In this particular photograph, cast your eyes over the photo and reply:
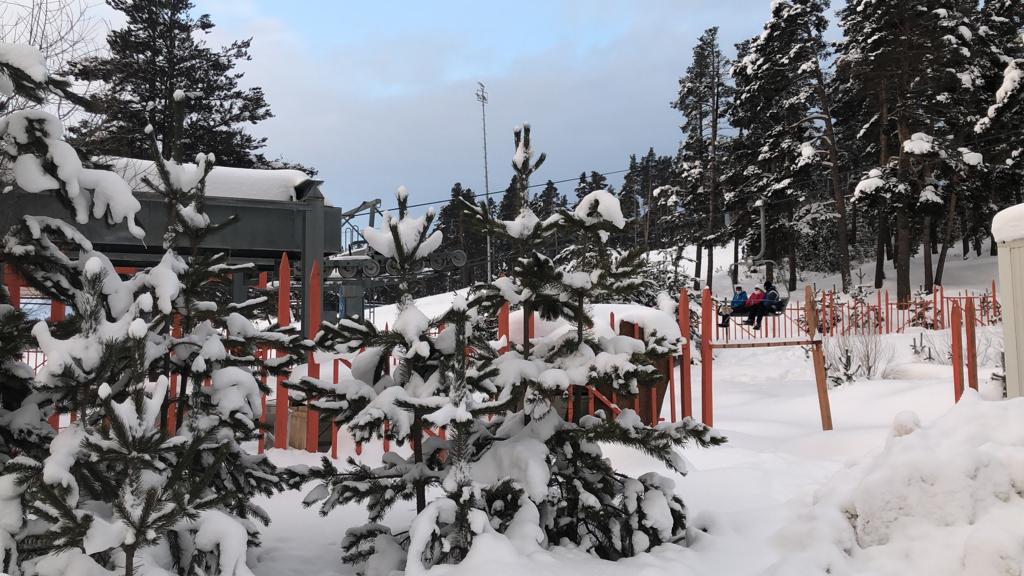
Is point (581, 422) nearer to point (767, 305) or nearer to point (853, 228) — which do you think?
point (767, 305)

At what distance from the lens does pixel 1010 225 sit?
236 inches

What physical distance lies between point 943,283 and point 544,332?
26.3 meters

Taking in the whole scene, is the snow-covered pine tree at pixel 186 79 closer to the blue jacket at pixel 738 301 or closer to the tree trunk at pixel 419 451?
the blue jacket at pixel 738 301

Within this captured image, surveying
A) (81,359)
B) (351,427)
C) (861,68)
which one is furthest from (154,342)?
(861,68)

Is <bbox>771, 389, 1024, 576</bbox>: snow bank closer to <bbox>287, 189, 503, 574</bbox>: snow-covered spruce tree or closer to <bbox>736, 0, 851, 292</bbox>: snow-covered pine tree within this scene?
<bbox>287, 189, 503, 574</bbox>: snow-covered spruce tree

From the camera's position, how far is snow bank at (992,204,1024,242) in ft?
19.4

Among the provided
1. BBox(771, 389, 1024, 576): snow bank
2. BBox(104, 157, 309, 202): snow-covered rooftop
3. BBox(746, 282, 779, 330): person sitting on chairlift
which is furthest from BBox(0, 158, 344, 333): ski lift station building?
BBox(746, 282, 779, 330): person sitting on chairlift

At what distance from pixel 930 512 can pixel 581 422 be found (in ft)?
6.23

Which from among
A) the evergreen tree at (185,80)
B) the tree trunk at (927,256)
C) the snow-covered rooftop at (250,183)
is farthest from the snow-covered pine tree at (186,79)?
the tree trunk at (927,256)

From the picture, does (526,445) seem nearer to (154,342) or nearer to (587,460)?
(587,460)

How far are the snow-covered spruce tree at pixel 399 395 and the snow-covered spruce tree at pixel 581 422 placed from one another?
0.23 metres

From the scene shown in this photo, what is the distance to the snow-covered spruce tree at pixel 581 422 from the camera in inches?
140

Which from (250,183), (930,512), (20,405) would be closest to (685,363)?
(930,512)

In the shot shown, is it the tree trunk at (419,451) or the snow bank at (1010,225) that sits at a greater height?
the snow bank at (1010,225)
